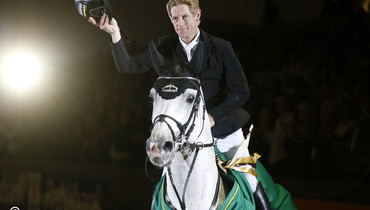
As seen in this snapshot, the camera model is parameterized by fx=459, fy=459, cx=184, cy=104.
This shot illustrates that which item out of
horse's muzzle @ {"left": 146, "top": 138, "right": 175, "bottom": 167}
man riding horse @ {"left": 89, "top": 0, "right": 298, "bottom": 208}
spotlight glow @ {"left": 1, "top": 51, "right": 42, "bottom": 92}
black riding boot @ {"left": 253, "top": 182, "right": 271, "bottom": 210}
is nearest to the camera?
horse's muzzle @ {"left": 146, "top": 138, "right": 175, "bottom": 167}

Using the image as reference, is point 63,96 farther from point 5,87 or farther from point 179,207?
point 179,207

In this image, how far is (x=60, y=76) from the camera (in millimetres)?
3830

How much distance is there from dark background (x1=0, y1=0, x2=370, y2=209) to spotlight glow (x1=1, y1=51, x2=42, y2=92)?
7 cm

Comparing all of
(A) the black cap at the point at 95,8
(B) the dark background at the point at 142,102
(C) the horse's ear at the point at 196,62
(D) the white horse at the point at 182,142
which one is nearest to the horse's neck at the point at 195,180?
(D) the white horse at the point at 182,142

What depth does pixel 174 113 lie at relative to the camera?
1.55 metres

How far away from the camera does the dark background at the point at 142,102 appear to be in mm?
3375

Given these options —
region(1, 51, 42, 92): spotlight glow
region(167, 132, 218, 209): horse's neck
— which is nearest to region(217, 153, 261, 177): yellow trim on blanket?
region(167, 132, 218, 209): horse's neck

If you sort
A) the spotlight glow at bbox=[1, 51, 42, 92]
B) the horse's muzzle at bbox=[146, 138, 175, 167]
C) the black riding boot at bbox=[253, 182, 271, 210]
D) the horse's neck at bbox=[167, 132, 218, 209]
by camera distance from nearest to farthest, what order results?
1. the horse's muzzle at bbox=[146, 138, 175, 167]
2. the horse's neck at bbox=[167, 132, 218, 209]
3. the black riding boot at bbox=[253, 182, 271, 210]
4. the spotlight glow at bbox=[1, 51, 42, 92]

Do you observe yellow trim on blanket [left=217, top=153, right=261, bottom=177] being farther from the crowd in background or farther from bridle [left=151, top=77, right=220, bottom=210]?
the crowd in background

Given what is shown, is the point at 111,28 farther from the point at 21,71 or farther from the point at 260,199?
the point at 21,71

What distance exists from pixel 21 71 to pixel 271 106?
205 centimetres

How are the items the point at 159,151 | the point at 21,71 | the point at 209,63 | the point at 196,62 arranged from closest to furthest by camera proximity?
the point at 159,151 < the point at 196,62 < the point at 209,63 < the point at 21,71

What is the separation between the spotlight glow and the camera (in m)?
3.76

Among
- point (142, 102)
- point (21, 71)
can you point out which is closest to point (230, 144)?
point (142, 102)
